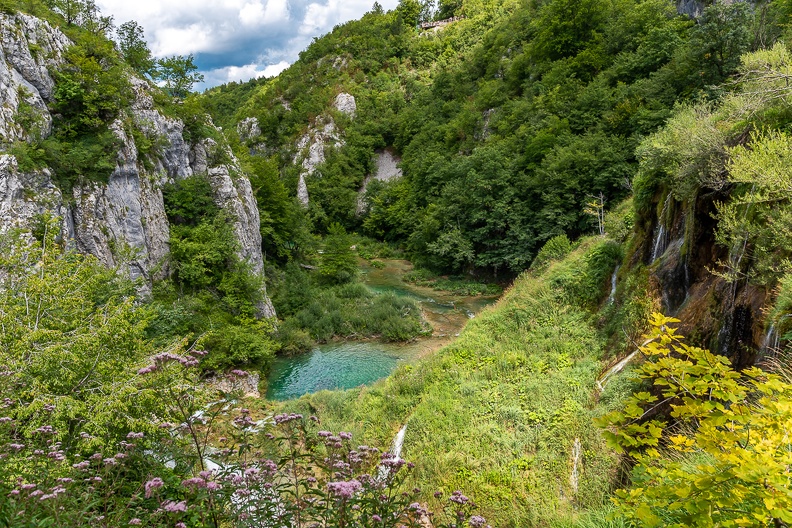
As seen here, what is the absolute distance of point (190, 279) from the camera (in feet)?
57.9

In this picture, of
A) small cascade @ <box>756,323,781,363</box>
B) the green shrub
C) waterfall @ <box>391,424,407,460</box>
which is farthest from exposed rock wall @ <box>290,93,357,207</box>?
small cascade @ <box>756,323,781,363</box>

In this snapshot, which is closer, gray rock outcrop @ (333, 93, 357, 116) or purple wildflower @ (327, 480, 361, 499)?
purple wildflower @ (327, 480, 361, 499)

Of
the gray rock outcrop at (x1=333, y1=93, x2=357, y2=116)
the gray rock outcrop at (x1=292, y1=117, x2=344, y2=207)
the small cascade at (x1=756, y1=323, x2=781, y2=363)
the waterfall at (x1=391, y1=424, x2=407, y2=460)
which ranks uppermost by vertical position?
the gray rock outcrop at (x1=333, y1=93, x2=357, y2=116)

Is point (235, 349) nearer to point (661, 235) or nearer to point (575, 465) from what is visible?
point (575, 465)

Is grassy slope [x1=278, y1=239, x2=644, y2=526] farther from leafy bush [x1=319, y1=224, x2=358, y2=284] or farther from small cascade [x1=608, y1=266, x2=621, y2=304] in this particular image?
leafy bush [x1=319, y1=224, x2=358, y2=284]

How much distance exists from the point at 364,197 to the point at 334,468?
44890 millimetres

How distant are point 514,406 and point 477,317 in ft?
18.4

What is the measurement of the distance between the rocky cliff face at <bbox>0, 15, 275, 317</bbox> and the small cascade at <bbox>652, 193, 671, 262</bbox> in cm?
1527

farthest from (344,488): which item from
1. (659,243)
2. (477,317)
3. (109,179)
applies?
(109,179)

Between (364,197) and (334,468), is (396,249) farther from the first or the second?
(334,468)

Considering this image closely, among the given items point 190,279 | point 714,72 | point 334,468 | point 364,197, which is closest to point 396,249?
point 364,197

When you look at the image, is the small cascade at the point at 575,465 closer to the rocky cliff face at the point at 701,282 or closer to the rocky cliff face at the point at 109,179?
the rocky cliff face at the point at 701,282

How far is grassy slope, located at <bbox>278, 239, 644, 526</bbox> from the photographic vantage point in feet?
21.5

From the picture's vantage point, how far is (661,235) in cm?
938
